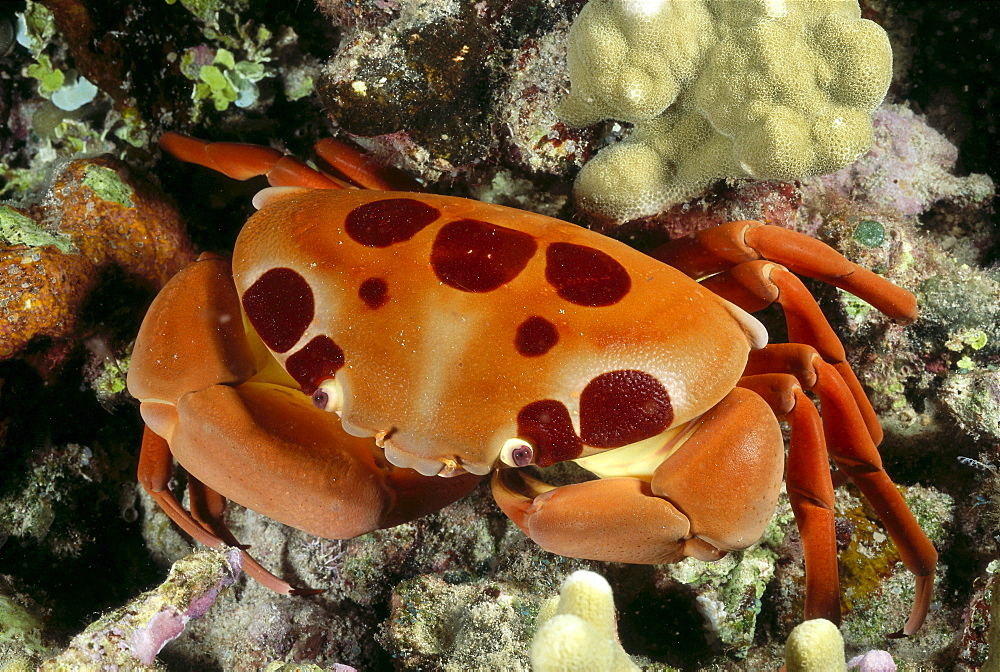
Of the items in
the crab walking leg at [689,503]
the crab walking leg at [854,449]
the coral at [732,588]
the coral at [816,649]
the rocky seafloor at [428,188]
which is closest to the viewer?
the coral at [816,649]

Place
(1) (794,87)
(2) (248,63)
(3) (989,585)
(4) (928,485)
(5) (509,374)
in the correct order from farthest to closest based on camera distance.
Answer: (2) (248,63) → (4) (928,485) → (3) (989,585) → (1) (794,87) → (5) (509,374)

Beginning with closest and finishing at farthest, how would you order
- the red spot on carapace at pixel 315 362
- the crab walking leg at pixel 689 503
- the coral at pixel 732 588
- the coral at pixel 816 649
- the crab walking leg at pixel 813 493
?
the coral at pixel 816 649
the crab walking leg at pixel 689 503
the red spot on carapace at pixel 315 362
the crab walking leg at pixel 813 493
the coral at pixel 732 588

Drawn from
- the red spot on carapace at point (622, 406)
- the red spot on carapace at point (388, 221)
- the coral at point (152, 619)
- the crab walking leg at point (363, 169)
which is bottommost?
the coral at point (152, 619)

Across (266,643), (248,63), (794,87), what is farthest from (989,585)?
(248,63)

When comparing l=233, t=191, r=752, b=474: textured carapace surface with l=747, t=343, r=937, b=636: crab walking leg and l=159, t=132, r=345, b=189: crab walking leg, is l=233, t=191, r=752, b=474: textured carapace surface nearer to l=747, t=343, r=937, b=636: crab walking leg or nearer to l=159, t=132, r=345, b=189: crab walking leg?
l=747, t=343, r=937, b=636: crab walking leg

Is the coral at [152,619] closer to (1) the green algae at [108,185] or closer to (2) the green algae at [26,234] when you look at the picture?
(2) the green algae at [26,234]

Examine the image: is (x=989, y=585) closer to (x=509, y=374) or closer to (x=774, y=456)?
(x=774, y=456)

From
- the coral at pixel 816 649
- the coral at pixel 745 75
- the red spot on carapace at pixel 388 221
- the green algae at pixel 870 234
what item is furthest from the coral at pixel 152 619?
the green algae at pixel 870 234

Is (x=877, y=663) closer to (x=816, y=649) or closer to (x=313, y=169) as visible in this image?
(x=816, y=649)
